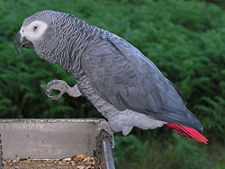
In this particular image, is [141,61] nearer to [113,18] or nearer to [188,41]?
[188,41]

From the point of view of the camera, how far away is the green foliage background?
2824 millimetres

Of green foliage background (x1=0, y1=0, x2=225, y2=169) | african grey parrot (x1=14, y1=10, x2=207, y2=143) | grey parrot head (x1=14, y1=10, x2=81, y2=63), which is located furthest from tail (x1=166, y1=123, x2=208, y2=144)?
green foliage background (x1=0, y1=0, x2=225, y2=169)

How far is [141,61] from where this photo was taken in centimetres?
167

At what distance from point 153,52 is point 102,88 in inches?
61.3

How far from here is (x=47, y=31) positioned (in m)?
1.57

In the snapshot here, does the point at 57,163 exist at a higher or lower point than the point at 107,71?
lower

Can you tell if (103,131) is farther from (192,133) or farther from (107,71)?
(192,133)

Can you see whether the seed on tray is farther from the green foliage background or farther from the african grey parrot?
the green foliage background

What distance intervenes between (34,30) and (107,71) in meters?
0.30

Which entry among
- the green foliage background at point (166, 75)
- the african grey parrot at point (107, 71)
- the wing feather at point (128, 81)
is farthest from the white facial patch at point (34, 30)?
the green foliage background at point (166, 75)

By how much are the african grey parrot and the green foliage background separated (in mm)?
867

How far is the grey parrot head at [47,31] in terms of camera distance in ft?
5.13

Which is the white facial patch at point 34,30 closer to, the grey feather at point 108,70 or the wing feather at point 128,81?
the grey feather at point 108,70

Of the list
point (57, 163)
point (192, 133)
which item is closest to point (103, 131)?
point (57, 163)
